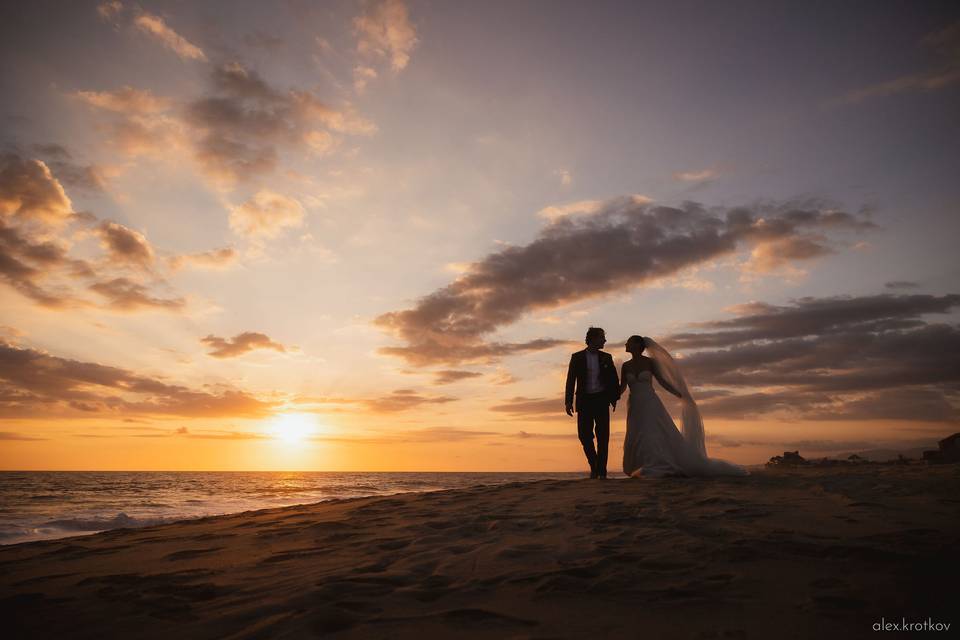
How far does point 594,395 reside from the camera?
8602 millimetres

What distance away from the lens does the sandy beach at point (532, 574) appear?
2201 mm

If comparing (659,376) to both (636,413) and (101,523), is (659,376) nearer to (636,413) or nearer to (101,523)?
(636,413)

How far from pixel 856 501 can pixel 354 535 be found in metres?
4.84

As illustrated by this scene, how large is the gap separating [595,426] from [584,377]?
954 millimetres

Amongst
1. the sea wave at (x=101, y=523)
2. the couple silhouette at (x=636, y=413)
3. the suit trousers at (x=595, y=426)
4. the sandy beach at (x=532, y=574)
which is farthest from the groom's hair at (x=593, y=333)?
the sea wave at (x=101, y=523)

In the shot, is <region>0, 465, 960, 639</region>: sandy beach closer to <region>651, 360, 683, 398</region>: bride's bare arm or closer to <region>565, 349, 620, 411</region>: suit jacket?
<region>565, 349, 620, 411</region>: suit jacket

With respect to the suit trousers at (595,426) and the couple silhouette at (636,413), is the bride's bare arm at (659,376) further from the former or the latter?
the suit trousers at (595,426)

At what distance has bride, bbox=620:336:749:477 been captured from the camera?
26.7 ft

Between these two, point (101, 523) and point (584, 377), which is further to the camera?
point (101, 523)

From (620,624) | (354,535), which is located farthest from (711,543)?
(354,535)

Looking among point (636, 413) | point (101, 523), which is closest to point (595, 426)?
point (636, 413)

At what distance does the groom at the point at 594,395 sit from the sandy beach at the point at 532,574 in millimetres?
3431

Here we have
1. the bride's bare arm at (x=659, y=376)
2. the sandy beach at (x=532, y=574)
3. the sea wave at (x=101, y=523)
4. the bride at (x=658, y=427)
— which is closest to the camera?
the sandy beach at (x=532, y=574)

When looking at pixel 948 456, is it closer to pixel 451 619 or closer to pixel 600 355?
pixel 600 355
